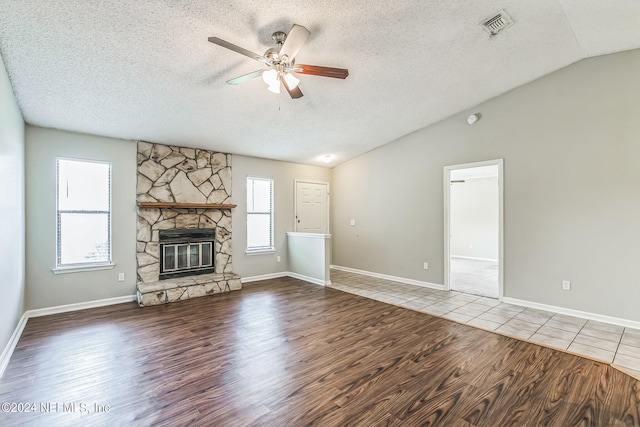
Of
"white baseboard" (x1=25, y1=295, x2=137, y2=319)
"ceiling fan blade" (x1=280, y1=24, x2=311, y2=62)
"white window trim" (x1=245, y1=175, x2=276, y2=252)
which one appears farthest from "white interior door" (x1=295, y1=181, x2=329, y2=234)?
"ceiling fan blade" (x1=280, y1=24, x2=311, y2=62)

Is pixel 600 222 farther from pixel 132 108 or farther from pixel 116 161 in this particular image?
pixel 116 161

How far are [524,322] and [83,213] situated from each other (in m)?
6.14

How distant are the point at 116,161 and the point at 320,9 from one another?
381 centimetres

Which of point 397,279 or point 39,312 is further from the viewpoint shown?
point 397,279

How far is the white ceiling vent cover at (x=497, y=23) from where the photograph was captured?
9.32 ft

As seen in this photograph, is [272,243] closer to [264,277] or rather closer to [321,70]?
[264,277]

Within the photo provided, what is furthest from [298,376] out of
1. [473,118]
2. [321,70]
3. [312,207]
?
Answer: [312,207]

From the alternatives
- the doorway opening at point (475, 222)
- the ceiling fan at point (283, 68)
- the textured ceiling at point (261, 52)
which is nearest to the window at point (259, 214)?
the textured ceiling at point (261, 52)

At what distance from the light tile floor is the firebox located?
8.00 ft

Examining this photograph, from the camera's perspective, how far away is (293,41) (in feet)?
7.58

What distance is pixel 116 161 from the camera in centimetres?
447

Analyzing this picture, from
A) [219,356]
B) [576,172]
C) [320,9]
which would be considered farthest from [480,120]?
[219,356]

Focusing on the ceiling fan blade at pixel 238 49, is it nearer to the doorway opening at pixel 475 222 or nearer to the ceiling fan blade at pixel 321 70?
the ceiling fan blade at pixel 321 70

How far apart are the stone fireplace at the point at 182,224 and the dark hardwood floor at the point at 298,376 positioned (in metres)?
1.04
